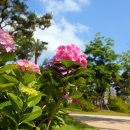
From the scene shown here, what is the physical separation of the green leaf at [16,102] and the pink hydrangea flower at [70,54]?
2.12 feet

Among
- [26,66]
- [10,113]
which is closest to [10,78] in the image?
[10,113]

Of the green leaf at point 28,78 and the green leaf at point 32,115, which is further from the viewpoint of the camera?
the green leaf at point 28,78

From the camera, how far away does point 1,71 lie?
2.73 m

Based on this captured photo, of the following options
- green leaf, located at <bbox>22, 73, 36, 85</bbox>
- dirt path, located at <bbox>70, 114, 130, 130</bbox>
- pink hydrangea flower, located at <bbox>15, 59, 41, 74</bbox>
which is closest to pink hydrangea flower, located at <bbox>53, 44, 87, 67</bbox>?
pink hydrangea flower, located at <bbox>15, 59, 41, 74</bbox>

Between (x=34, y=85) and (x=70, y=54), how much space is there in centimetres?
46

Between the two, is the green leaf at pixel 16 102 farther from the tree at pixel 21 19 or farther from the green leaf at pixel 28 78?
the tree at pixel 21 19

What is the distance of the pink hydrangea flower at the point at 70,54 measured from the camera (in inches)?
125

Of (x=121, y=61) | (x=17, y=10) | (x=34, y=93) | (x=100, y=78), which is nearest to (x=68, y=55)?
(x=34, y=93)

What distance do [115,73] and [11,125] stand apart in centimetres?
3955

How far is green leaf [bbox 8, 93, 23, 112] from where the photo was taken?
105 inches

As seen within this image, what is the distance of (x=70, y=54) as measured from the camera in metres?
3.17

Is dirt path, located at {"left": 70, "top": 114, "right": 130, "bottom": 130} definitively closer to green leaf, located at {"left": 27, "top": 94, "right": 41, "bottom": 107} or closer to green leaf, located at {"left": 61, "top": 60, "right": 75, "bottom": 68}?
green leaf, located at {"left": 61, "top": 60, "right": 75, "bottom": 68}

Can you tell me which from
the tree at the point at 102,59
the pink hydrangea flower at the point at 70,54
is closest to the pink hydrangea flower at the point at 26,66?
the pink hydrangea flower at the point at 70,54

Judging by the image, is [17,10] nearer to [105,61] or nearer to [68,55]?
[105,61]
